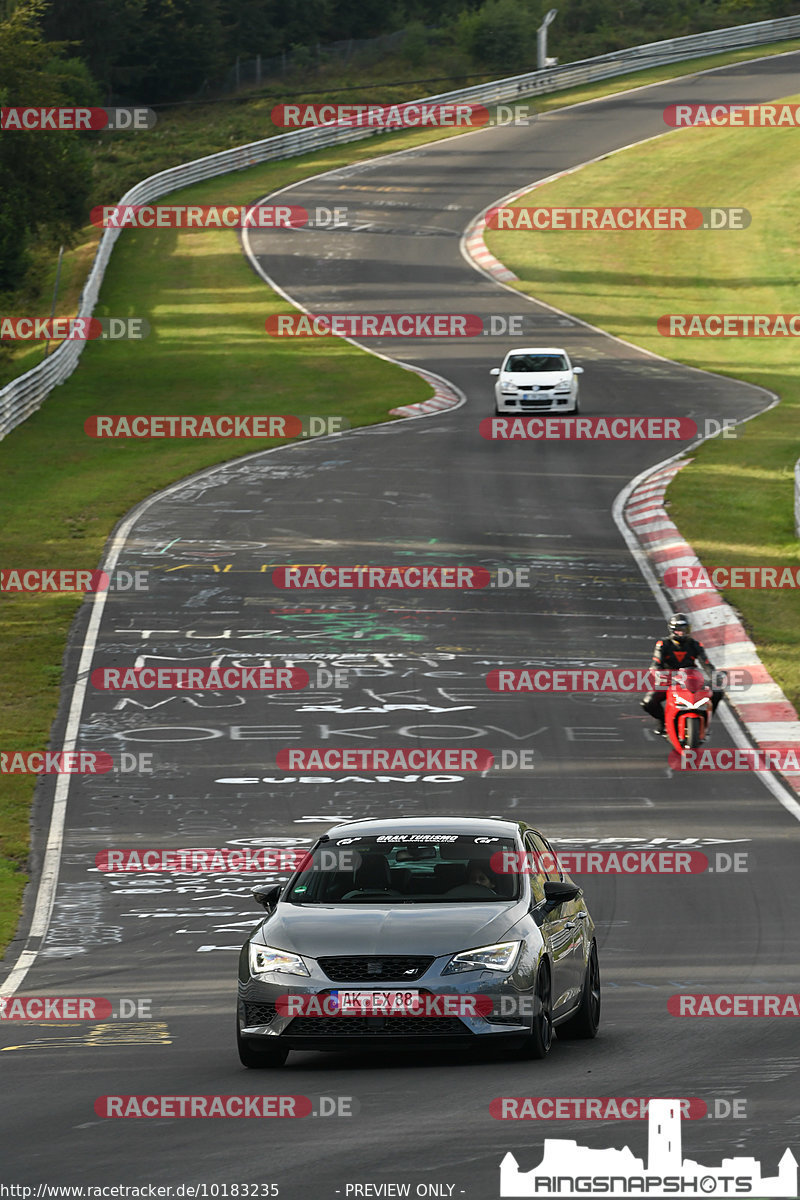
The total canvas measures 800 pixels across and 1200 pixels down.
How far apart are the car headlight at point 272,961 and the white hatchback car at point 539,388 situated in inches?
1240

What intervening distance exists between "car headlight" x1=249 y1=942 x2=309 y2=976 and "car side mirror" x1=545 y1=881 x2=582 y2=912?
154 centimetres

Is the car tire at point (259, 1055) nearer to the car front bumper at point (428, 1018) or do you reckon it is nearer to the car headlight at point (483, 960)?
the car front bumper at point (428, 1018)

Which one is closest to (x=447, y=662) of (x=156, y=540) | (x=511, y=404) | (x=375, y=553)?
(x=375, y=553)

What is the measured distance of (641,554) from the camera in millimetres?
29422

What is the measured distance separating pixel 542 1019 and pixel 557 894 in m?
0.84

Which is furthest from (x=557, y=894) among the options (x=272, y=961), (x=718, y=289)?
(x=718, y=289)

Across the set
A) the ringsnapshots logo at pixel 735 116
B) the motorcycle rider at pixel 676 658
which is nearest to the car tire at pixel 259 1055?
the motorcycle rider at pixel 676 658

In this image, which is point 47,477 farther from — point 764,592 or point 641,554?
point 764,592

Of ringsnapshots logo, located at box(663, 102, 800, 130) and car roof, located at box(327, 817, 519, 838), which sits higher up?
ringsnapshots logo, located at box(663, 102, 800, 130)

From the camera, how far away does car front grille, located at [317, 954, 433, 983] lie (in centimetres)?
939

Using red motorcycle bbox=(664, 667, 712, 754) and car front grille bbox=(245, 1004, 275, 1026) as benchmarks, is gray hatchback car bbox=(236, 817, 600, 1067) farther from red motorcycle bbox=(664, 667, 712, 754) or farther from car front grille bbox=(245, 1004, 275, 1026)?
red motorcycle bbox=(664, 667, 712, 754)

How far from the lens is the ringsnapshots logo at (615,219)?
6681cm

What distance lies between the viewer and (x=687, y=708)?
1962cm

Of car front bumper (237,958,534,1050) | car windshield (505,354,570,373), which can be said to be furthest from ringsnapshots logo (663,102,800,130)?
car front bumper (237,958,534,1050)
